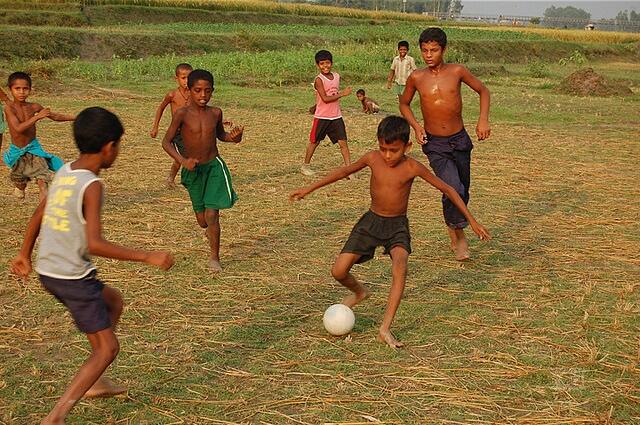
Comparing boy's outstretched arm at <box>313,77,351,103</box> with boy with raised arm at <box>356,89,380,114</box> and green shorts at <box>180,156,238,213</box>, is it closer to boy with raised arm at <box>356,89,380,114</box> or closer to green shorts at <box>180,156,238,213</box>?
green shorts at <box>180,156,238,213</box>

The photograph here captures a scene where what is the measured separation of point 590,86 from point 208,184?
2051 centimetres

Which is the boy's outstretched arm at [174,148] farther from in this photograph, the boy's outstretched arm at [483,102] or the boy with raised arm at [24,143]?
the boy's outstretched arm at [483,102]

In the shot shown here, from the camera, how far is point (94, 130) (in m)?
4.04

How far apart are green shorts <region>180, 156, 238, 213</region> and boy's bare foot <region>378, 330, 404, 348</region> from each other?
2.26m

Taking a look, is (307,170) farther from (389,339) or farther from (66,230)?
(66,230)

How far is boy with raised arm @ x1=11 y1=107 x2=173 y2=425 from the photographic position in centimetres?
394

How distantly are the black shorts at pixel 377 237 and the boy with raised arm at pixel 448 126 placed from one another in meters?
2.04

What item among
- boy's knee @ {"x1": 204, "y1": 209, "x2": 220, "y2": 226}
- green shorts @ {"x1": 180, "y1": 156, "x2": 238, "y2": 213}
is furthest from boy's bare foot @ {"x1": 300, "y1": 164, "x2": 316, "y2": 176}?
boy's knee @ {"x1": 204, "y1": 209, "x2": 220, "y2": 226}

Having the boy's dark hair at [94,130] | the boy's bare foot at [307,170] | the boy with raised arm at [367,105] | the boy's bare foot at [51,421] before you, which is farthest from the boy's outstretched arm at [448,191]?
the boy with raised arm at [367,105]

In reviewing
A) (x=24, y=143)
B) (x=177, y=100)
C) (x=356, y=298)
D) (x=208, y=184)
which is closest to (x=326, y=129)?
(x=177, y=100)

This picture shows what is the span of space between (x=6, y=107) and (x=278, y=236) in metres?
3.32

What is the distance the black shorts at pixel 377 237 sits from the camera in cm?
553

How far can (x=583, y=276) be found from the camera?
6980 mm

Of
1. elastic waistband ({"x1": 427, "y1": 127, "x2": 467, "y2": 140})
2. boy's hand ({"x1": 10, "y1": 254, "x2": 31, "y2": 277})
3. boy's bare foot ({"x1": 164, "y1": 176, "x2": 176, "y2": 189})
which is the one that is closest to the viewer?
boy's hand ({"x1": 10, "y1": 254, "x2": 31, "y2": 277})
